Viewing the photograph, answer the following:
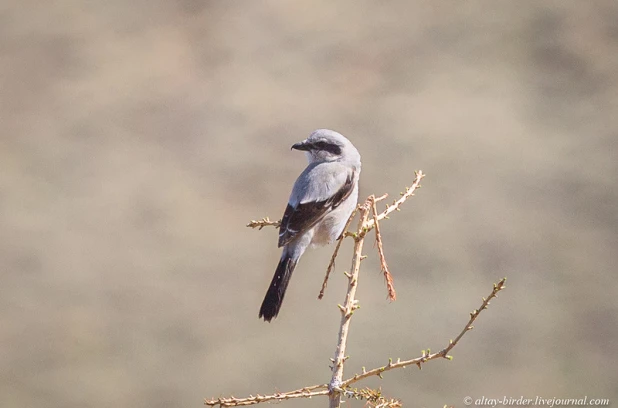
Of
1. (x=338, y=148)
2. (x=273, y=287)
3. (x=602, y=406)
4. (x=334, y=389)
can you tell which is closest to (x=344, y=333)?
(x=334, y=389)

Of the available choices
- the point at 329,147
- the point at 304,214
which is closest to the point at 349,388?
the point at 304,214

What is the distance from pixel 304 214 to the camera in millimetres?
4277

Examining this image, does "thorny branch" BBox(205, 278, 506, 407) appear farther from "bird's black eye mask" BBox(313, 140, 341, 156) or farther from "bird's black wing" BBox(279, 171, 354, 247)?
"bird's black eye mask" BBox(313, 140, 341, 156)

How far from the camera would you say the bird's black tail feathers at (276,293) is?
147 inches

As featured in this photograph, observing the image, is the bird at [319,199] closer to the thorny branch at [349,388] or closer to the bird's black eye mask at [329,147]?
the bird's black eye mask at [329,147]

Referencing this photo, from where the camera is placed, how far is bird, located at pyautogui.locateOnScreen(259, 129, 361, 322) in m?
4.24

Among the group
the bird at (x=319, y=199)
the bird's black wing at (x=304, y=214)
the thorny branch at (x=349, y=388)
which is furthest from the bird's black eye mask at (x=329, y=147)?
the thorny branch at (x=349, y=388)

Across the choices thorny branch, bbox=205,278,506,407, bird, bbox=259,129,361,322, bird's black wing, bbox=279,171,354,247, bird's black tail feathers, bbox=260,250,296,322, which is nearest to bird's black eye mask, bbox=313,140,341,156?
bird, bbox=259,129,361,322

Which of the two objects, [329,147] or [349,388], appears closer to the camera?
[349,388]

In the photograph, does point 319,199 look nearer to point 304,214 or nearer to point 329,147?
point 304,214

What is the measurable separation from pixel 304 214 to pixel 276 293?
598 millimetres

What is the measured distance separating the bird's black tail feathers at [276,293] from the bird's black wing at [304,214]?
0.14 meters

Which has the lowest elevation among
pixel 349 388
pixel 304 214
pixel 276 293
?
pixel 349 388

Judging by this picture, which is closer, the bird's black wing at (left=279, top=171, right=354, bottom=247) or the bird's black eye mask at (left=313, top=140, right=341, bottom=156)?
the bird's black wing at (left=279, top=171, right=354, bottom=247)
